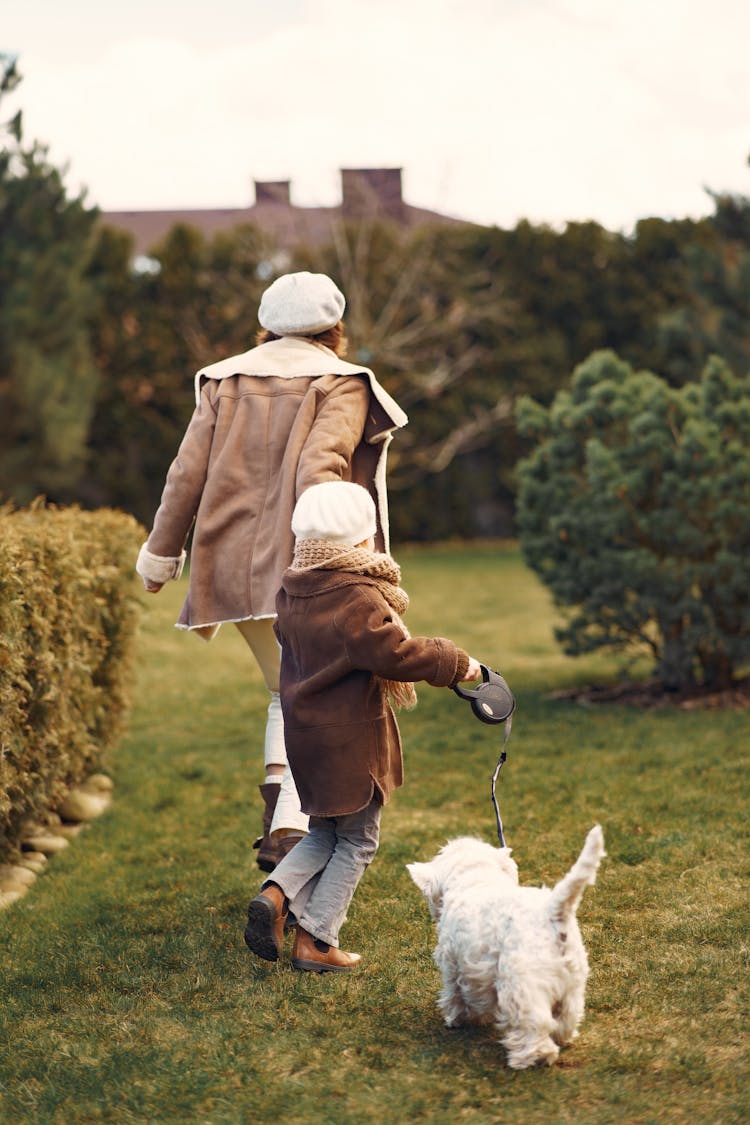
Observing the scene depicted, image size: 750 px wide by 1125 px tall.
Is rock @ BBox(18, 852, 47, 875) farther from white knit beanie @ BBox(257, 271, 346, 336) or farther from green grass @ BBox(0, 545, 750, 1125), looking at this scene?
white knit beanie @ BBox(257, 271, 346, 336)

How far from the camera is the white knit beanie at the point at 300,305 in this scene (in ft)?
13.7

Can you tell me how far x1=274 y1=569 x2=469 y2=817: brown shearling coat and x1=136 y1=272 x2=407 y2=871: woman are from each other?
55cm

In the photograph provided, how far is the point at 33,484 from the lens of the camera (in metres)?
16.3

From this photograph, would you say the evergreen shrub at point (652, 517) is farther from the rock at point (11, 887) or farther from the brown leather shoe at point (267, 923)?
the brown leather shoe at point (267, 923)

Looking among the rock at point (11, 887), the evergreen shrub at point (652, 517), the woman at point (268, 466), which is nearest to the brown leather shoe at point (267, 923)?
the woman at point (268, 466)

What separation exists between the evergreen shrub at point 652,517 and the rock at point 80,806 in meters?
2.73

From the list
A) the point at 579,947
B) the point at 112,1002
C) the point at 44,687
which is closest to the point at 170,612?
the point at 44,687

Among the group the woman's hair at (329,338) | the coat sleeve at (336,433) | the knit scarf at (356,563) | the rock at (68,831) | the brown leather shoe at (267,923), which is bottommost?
the rock at (68,831)

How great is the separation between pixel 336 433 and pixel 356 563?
0.71 m

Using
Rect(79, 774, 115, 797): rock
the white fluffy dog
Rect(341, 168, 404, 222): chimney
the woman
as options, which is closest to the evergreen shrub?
Rect(79, 774, 115, 797): rock

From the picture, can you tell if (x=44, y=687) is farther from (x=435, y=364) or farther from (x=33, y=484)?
(x=435, y=364)

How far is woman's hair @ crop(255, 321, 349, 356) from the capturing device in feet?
14.0

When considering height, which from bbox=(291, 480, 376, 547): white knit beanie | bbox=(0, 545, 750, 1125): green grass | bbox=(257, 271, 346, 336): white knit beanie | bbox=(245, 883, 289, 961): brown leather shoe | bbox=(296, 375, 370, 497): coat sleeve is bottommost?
bbox=(0, 545, 750, 1125): green grass

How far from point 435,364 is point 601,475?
1218 cm
